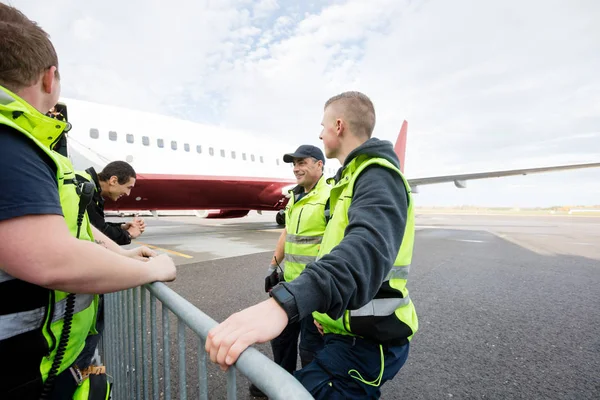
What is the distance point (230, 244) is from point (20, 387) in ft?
27.1

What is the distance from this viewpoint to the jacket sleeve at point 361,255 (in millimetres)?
881

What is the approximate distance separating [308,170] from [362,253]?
205 cm

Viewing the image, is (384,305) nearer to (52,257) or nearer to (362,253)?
(362,253)

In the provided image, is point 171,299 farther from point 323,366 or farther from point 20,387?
point 323,366

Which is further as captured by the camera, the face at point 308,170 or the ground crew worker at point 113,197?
the face at point 308,170

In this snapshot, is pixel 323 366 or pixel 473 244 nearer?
pixel 323 366

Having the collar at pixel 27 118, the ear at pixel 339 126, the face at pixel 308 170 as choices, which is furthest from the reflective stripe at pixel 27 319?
the face at pixel 308 170

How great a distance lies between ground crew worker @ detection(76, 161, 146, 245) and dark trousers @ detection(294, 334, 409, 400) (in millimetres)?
2432

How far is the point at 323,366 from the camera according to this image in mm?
1317

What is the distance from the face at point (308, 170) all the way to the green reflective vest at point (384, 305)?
156cm

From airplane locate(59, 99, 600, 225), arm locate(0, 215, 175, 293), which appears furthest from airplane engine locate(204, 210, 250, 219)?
arm locate(0, 215, 175, 293)

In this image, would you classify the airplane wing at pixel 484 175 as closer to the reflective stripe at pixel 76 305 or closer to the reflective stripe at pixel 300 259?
the reflective stripe at pixel 300 259

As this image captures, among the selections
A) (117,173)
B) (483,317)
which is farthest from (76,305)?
(483,317)

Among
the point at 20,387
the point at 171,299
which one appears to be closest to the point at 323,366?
the point at 171,299
